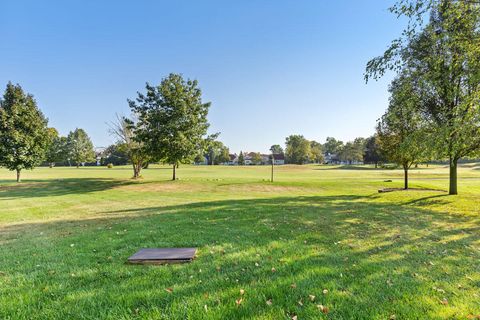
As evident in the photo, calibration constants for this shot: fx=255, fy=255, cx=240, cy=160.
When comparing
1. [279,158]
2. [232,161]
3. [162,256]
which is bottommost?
[162,256]

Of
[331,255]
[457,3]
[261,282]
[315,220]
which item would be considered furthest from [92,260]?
[457,3]

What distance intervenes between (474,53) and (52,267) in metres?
15.8

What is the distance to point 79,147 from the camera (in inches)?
3445

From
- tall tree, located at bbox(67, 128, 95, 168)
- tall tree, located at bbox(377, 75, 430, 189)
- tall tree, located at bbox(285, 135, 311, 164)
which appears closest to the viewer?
tall tree, located at bbox(377, 75, 430, 189)

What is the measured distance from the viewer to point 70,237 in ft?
23.1

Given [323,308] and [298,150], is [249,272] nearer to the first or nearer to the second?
[323,308]

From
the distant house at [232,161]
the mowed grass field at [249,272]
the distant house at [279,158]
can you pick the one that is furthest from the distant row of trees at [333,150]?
the mowed grass field at [249,272]

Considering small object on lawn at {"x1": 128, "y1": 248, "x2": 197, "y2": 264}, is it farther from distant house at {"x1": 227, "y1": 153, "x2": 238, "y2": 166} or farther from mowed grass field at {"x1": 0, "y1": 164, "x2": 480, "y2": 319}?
distant house at {"x1": 227, "y1": 153, "x2": 238, "y2": 166}

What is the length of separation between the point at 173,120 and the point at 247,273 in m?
22.8

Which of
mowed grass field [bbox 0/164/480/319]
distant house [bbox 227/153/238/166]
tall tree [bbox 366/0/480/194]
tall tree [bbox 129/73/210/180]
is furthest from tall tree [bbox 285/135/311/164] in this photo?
mowed grass field [bbox 0/164/480/319]

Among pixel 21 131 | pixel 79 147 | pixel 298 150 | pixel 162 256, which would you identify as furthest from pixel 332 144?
pixel 162 256

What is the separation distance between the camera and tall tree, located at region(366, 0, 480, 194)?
10141 millimetres

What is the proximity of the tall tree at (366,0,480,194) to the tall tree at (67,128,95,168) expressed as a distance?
9551 cm

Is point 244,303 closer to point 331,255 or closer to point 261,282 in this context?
point 261,282
